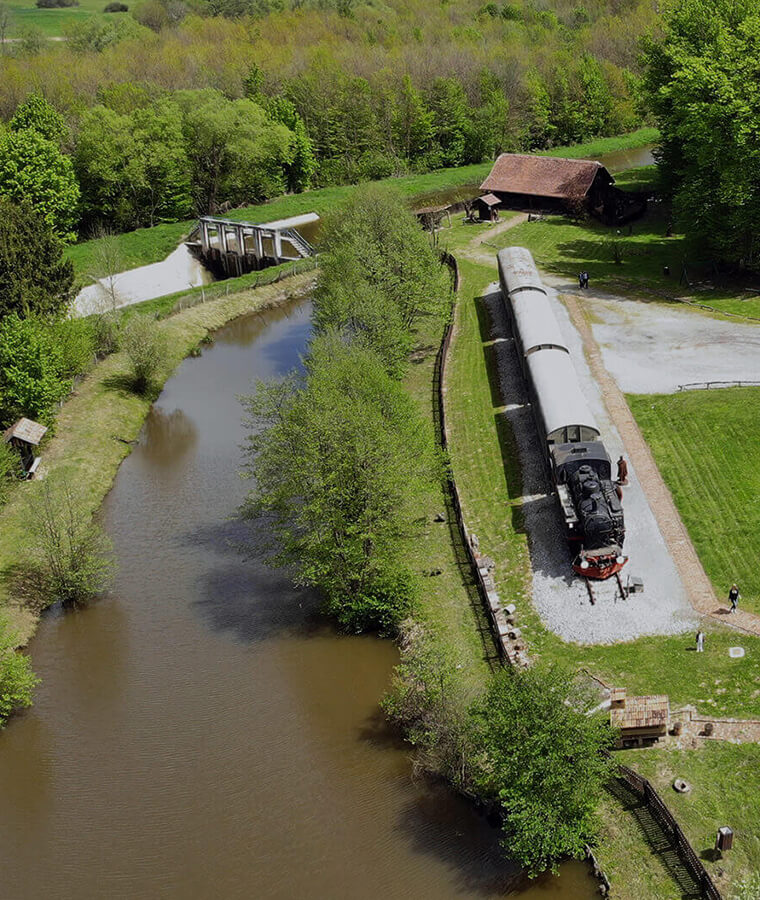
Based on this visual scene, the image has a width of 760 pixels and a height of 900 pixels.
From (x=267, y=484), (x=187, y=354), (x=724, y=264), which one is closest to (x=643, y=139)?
(x=724, y=264)

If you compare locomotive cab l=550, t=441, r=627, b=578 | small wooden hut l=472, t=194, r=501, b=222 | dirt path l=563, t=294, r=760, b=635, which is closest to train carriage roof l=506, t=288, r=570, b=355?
dirt path l=563, t=294, r=760, b=635

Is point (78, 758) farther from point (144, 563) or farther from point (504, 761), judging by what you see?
point (504, 761)

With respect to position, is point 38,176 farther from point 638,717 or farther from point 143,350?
point 638,717

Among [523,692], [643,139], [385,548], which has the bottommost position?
[643,139]

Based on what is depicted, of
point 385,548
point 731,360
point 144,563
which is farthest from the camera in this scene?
point 731,360

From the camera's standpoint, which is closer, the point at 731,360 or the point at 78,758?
the point at 78,758

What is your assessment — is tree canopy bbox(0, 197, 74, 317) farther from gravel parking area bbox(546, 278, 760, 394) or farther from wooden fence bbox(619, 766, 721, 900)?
wooden fence bbox(619, 766, 721, 900)

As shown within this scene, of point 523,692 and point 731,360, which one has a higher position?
point 523,692

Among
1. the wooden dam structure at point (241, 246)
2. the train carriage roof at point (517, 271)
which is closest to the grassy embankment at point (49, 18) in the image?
the wooden dam structure at point (241, 246)

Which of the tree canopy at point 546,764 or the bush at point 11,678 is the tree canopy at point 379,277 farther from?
the tree canopy at point 546,764
